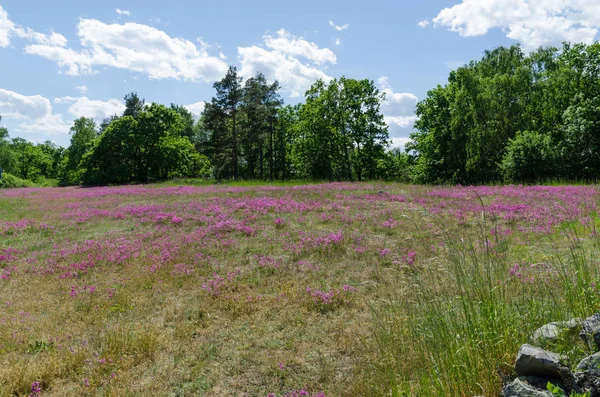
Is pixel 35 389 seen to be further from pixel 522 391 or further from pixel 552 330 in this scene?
pixel 552 330

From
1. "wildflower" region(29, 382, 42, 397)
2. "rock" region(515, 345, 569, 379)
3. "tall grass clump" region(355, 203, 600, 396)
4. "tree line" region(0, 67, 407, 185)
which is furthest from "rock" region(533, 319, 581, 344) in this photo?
"tree line" region(0, 67, 407, 185)

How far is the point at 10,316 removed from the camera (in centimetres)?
757

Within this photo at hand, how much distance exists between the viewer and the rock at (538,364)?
314 centimetres

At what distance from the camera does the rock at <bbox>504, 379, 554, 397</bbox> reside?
9.38ft

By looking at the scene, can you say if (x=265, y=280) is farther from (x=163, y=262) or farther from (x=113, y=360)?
(x=113, y=360)

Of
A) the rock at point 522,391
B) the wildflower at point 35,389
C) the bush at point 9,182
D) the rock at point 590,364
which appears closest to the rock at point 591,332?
the rock at point 590,364

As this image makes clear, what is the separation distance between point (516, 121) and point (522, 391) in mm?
44426

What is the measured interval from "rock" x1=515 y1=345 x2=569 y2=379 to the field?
35 centimetres

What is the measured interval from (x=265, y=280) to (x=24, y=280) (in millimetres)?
6834

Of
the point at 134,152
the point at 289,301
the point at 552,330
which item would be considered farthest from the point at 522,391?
the point at 134,152

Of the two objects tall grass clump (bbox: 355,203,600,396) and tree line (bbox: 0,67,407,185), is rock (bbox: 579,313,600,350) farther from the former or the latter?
tree line (bbox: 0,67,407,185)

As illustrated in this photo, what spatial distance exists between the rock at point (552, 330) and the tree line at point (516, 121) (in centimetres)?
2819

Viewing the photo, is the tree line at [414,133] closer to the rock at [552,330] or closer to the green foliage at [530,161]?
the green foliage at [530,161]

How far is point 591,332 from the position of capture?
3.40 metres
